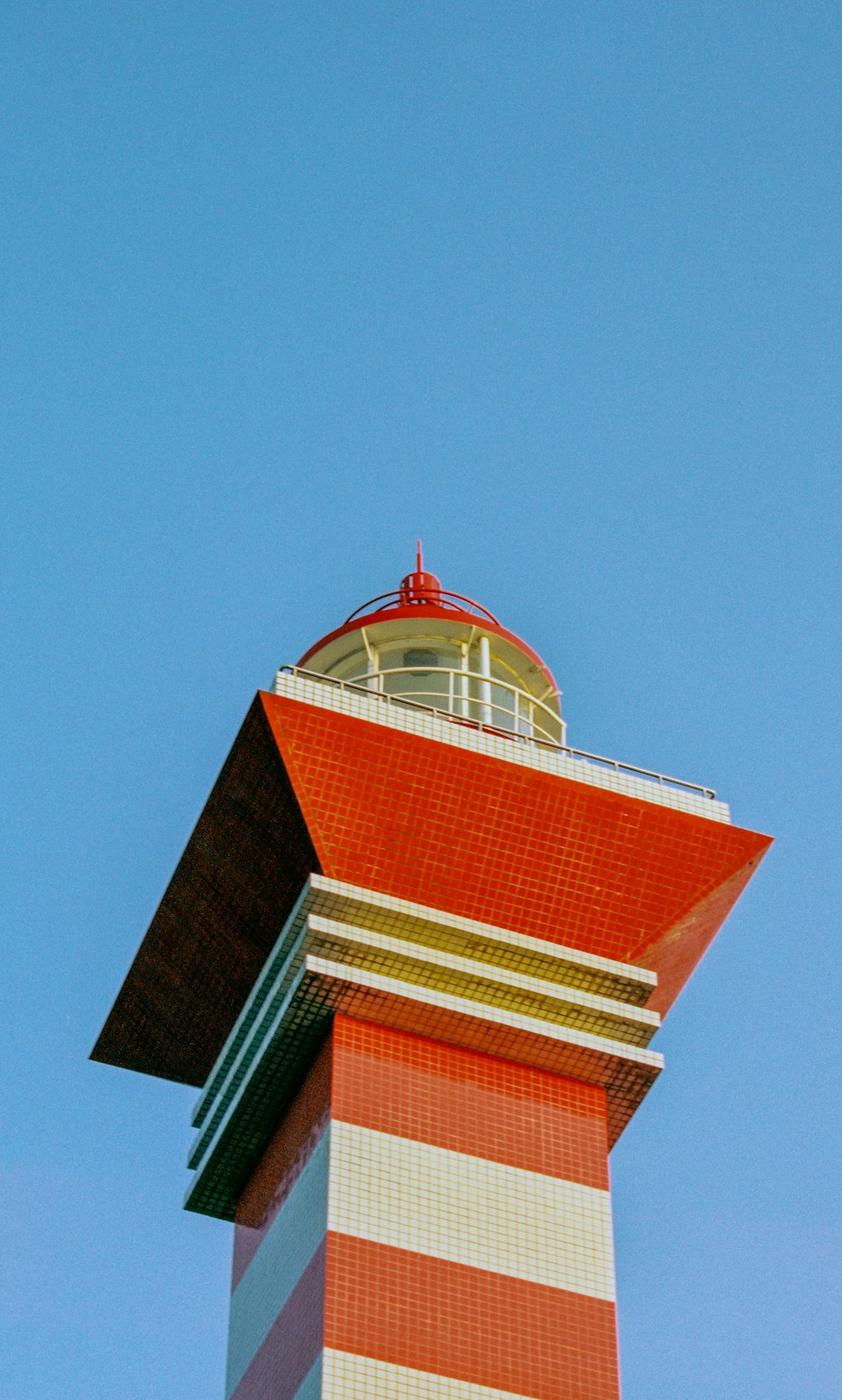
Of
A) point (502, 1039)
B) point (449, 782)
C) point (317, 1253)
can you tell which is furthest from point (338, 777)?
point (317, 1253)

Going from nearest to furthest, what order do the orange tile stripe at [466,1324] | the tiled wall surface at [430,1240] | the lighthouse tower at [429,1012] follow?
the orange tile stripe at [466,1324] < the tiled wall surface at [430,1240] < the lighthouse tower at [429,1012]

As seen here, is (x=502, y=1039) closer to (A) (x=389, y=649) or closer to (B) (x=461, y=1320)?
(B) (x=461, y=1320)

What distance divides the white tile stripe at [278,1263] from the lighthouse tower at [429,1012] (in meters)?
0.06

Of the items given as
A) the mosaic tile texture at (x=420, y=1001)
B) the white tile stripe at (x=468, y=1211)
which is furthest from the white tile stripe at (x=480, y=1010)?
the white tile stripe at (x=468, y=1211)

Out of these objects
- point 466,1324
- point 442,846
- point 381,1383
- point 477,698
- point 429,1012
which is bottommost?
point 381,1383

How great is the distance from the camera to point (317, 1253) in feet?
89.7

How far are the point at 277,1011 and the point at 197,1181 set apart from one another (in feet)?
12.6

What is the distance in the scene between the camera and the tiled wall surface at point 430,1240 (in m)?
26.7

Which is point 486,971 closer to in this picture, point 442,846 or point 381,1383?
point 442,846

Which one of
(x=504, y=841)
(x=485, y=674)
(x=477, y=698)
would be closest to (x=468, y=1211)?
(x=504, y=841)

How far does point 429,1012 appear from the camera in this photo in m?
29.5

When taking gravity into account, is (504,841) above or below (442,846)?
above

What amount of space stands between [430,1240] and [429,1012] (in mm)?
3170

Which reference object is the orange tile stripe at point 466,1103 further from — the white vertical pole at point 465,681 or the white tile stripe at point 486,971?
the white vertical pole at point 465,681
